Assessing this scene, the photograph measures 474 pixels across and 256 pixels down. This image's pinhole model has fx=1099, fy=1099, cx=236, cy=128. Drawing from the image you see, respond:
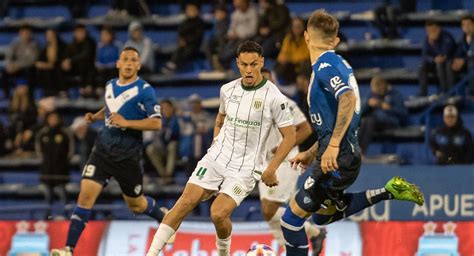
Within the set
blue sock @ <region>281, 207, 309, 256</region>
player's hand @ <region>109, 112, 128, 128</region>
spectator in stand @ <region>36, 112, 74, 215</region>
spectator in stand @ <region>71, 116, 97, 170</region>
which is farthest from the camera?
spectator in stand @ <region>71, 116, 97, 170</region>

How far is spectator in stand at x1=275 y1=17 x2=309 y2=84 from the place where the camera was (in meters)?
17.5

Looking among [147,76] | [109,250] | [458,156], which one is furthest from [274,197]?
[147,76]

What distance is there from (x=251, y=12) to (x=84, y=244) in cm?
693

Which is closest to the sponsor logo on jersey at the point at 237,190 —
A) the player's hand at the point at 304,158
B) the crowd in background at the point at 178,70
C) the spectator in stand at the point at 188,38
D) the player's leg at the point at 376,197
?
the player's hand at the point at 304,158

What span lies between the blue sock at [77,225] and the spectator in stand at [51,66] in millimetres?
8140

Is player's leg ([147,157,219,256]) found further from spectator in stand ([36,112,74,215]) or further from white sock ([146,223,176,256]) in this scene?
spectator in stand ([36,112,74,215])

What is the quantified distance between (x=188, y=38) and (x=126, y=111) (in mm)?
7365

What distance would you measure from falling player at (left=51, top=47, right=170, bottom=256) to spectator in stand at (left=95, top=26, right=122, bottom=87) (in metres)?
7.02

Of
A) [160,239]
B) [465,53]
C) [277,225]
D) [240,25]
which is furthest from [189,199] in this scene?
[240,25]

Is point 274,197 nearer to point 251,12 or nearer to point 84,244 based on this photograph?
point 84,244

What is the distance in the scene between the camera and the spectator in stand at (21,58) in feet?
65.2

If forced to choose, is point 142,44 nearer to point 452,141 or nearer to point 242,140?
point 452,141

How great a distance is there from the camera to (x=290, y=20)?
59.8 feet

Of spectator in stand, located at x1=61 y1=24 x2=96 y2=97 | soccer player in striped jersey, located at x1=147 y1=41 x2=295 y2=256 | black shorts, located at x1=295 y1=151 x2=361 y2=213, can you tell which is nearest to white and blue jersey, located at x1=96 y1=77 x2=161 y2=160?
soccer player in striped jersey, located at x1=147 y1=41 x2=295 y2=256
